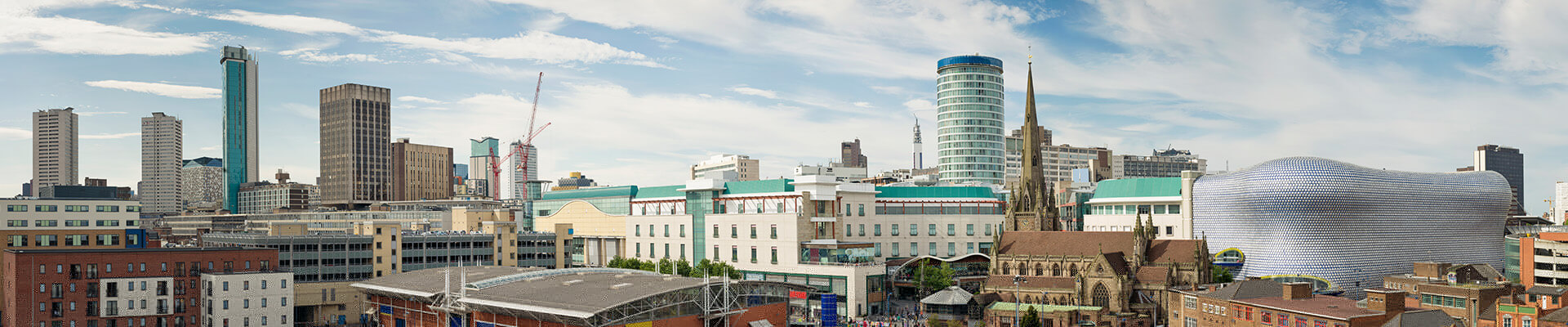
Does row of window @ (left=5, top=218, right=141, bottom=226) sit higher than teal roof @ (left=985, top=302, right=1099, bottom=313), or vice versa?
row of window @ (left=5, top=218, right=141, bottom=226)

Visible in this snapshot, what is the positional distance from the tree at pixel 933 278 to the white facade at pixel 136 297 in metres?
77.9

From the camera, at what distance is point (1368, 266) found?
470 ft

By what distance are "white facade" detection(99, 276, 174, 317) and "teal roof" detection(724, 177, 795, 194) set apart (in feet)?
238

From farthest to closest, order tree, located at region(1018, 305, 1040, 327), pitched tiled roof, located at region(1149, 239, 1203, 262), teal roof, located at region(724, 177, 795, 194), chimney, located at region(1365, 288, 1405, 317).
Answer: teal roof, located at region(724, 177, 795, 194) → pitched tiled roof, located at region(1149, 239, 1203, 262) → tree, located at region(1018, 305, 1040, 327) → chimney, located at region(1365, 288, 1405, 317)

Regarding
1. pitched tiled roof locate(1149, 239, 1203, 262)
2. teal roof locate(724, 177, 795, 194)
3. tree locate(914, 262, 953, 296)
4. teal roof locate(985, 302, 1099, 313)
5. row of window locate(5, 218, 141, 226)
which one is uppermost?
teal roof locate(724, 177, 795, 194)

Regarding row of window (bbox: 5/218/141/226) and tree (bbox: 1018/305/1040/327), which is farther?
row of window (bbox: 5/218/141/226)

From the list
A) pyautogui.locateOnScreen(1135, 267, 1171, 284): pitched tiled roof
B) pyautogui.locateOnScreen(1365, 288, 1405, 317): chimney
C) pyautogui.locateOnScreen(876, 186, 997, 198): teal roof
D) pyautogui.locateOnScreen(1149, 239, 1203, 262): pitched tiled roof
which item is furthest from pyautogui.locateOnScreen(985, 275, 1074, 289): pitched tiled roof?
pyautogui.locateOnScreen(1365, 288, 1405, 317): chimney

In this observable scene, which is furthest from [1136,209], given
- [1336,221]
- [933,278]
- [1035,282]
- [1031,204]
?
[933,278]

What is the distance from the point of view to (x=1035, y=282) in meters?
130

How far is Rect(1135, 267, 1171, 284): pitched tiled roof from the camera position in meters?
123

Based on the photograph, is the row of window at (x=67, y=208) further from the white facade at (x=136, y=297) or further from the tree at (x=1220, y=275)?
the tree at (x=1220, y=275)

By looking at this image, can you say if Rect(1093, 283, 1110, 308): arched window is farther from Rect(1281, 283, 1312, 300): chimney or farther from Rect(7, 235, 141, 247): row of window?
Rect(7, 235, 141, 247): row of window

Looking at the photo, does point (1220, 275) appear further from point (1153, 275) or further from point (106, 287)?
point (106, 287)

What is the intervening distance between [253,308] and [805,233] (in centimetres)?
6112
